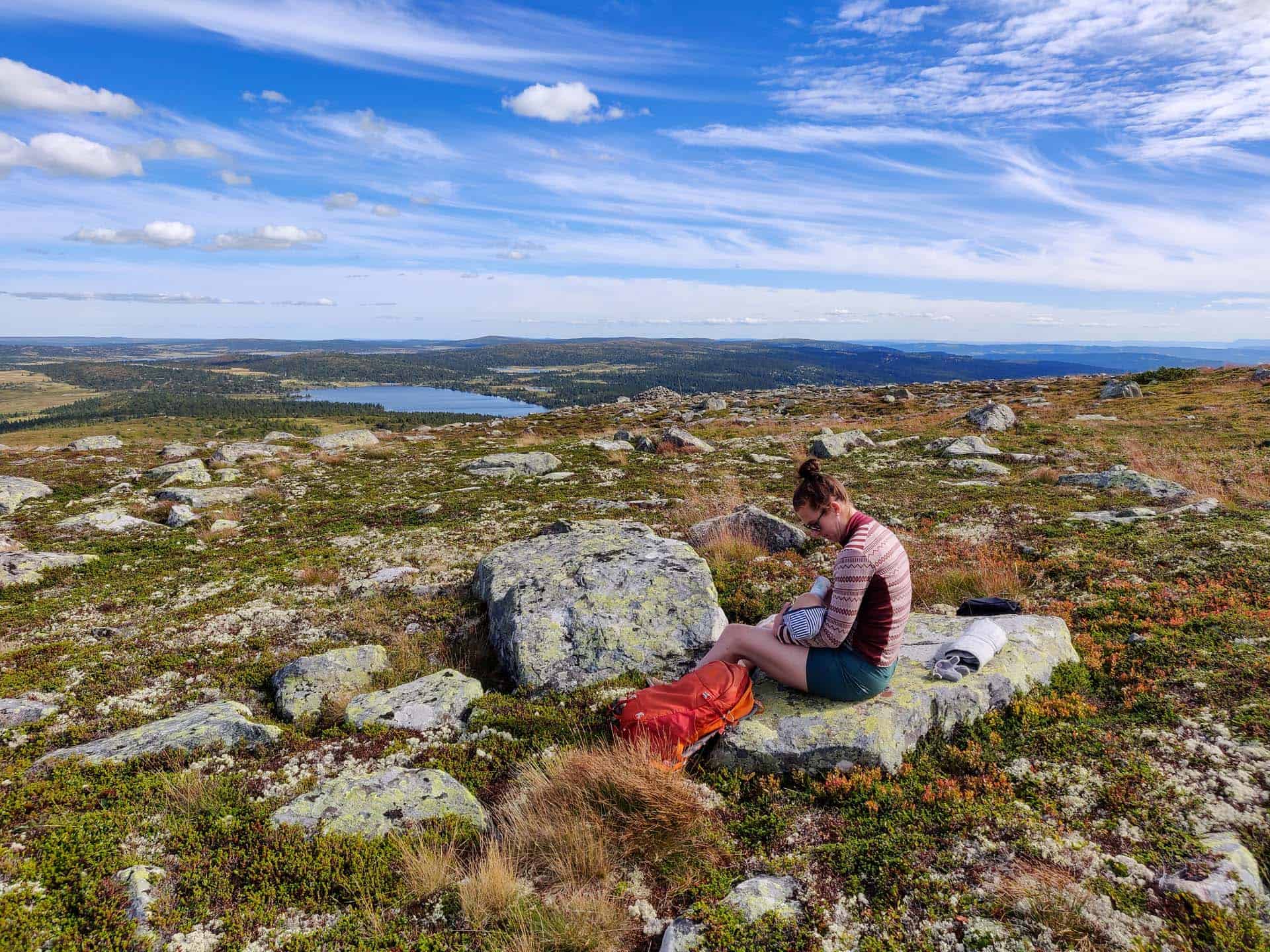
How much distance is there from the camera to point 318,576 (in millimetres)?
14648

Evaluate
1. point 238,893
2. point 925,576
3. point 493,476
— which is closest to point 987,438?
point 925,576

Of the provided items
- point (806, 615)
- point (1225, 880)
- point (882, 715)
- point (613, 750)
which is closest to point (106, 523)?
point (613, 750)

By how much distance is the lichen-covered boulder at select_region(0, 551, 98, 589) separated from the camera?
48.3 ft

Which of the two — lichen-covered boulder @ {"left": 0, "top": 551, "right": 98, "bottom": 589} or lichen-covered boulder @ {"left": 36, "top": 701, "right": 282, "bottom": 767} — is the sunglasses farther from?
lichen-covered boulder @ {"left": 0, "top": 551, "right": 98, "bottom": 589}

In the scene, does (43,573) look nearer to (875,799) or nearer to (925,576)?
(875,799)

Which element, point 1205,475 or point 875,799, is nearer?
point 875,799

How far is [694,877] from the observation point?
522cm

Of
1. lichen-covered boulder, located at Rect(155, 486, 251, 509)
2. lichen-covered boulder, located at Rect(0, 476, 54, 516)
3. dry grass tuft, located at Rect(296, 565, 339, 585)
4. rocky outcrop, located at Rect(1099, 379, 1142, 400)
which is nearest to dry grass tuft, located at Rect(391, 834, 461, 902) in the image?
dry grass tuft, located at Rect(296, 565, 339, 585)

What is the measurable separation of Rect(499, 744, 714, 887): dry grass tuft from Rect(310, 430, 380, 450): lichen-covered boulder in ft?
134

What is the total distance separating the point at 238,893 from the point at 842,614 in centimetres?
657

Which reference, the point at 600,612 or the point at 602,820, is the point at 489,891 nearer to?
the point at 602,820

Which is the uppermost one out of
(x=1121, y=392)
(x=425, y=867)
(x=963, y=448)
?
(x=1121, y=392)

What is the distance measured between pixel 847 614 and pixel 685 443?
91.6 feet

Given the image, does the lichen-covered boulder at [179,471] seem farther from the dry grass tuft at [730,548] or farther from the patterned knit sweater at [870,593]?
the patterned knit sweater at [870,593]
